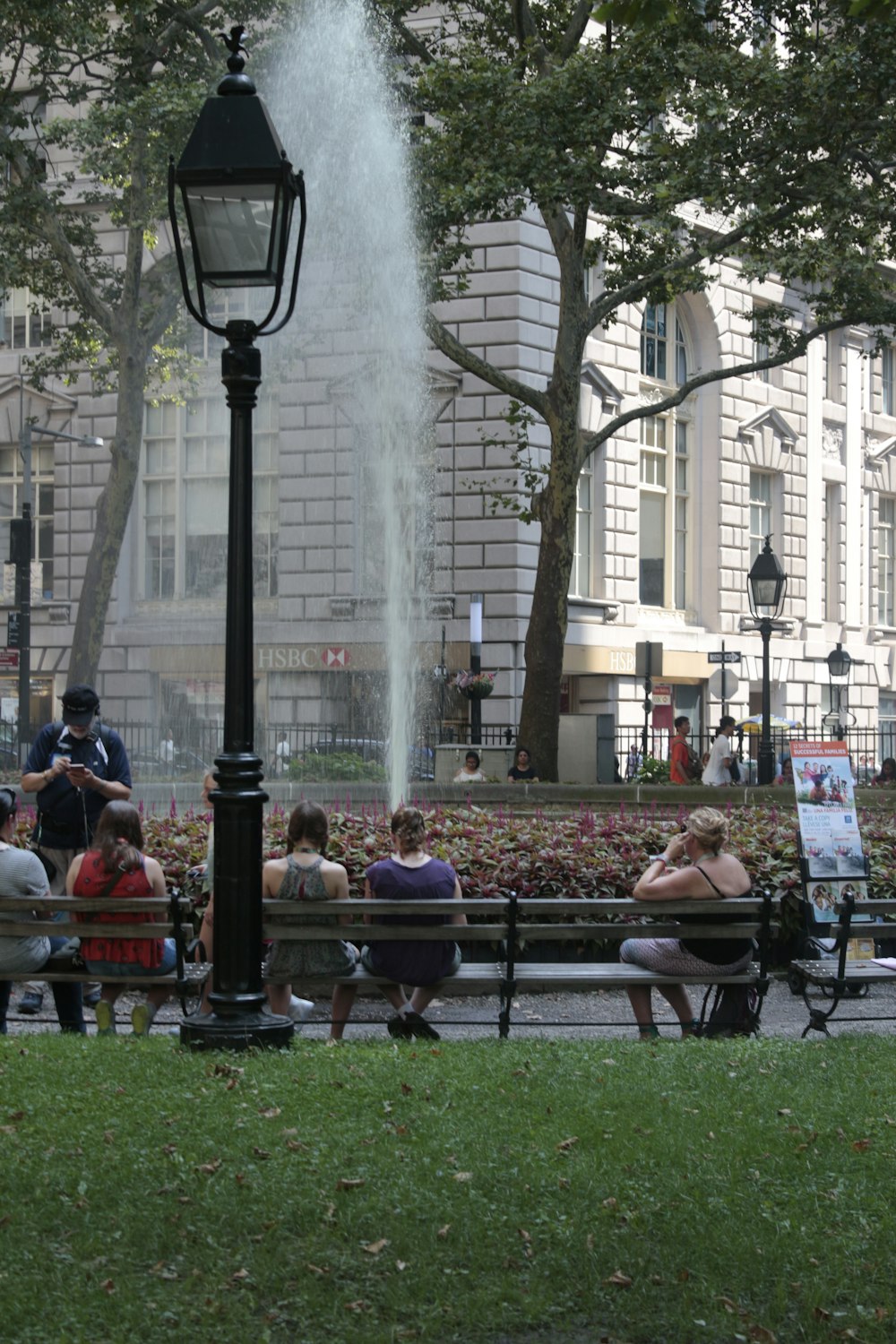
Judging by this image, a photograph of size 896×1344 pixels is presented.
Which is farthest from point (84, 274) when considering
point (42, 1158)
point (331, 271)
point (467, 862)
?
point (42, 1158)

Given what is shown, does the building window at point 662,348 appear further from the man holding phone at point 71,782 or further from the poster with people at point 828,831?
the man holding phone at point 71,782

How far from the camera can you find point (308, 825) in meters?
9.78

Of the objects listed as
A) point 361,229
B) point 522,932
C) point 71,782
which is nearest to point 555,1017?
point 522,932

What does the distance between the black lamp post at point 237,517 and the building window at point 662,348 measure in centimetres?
3220

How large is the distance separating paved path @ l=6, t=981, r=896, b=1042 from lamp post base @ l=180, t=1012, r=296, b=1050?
1.21 meters

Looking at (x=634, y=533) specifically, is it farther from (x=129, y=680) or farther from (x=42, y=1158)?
(x=42, y=1158)

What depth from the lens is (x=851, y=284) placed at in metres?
24.3

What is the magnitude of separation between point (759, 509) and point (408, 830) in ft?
119

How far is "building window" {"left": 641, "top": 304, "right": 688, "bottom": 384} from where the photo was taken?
39875 millimetres

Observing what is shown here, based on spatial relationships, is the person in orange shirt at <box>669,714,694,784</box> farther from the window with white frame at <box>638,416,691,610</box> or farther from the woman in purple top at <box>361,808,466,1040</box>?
the window with white frame at <box>638,416,691,610</box>

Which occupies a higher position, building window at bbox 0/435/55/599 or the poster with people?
building window at bbox 0/435/55/599

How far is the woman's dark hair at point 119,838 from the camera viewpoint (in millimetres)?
9539

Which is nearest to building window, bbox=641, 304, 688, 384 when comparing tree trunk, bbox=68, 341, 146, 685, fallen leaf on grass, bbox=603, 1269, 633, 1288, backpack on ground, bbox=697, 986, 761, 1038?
tree trunk, bbox=68, 341, 146, 685

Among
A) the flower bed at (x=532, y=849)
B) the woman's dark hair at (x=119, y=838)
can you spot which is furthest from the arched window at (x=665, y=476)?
the woman's dark hair at (x=119, y=838)
